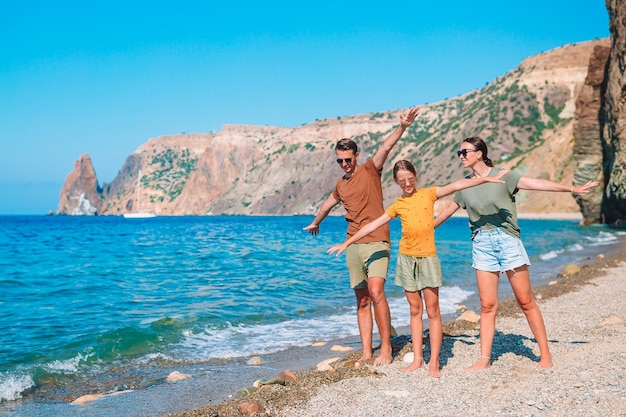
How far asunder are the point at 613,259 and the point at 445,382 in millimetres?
14950

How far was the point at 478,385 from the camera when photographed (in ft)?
16.3

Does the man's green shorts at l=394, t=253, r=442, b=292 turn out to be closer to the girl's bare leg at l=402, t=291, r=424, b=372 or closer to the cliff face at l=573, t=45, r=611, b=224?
the girl's bare leg at l=402, t=291, r=424, b=372

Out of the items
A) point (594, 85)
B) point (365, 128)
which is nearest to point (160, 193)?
point (365, 128)

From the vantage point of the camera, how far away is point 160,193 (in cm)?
18188

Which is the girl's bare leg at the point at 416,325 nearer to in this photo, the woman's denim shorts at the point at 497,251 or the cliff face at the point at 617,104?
the woman's denim shorts at the point at 497,251

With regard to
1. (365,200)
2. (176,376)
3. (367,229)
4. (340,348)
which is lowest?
(340,348)

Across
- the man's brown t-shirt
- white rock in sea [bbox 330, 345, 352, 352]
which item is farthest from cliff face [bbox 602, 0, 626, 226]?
the man's brown t-shirt

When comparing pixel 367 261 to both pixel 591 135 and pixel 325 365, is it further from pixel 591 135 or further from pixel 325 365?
pixel 591 135

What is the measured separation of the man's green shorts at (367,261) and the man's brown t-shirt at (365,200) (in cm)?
8

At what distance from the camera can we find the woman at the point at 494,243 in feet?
17.4

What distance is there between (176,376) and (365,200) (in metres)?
3.35

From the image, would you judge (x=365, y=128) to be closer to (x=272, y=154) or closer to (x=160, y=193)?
(x=272, y=154)

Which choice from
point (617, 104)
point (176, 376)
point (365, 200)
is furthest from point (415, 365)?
point (617, 104)

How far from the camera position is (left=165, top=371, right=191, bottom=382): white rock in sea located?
6883 millimetres
